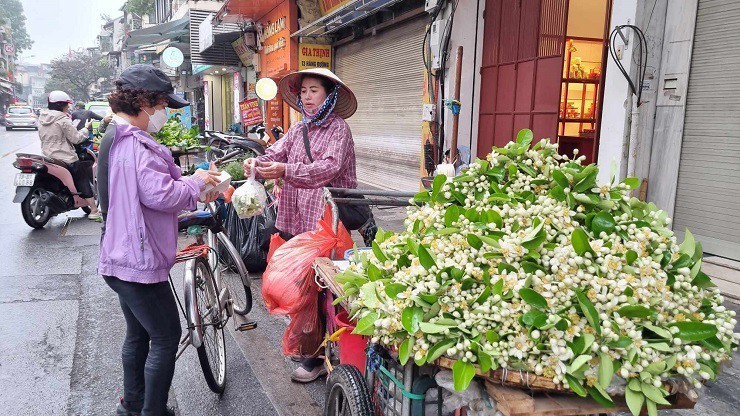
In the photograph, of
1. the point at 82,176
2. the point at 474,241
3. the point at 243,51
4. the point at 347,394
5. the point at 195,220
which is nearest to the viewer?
the point at 474,241

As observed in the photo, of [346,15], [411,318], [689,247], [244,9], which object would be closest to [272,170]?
[411,318]

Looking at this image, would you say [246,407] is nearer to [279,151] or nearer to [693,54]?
[279,151]

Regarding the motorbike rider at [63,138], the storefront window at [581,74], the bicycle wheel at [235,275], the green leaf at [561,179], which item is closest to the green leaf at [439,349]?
the green leaf at [561,179]

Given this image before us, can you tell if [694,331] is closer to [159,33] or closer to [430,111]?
[430,111]

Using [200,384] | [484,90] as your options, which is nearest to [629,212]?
[200,384]

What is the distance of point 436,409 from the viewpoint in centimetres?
193

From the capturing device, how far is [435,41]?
7.98 m

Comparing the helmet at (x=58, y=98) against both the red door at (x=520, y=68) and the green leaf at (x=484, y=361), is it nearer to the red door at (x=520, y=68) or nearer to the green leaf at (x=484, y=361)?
the red door at (x=520, y=68)

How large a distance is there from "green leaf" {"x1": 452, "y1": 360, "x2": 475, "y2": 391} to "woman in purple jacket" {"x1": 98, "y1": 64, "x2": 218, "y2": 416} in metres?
1.58

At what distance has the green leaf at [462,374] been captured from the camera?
147 centimetres

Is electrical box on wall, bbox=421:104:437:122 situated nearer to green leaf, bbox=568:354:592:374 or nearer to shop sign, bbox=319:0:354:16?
shop sign, bbox=319:0:354:16

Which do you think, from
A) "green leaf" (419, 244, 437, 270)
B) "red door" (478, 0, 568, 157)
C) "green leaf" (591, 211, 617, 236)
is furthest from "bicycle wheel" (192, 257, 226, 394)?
"red door" (478, 0, 568, 157)

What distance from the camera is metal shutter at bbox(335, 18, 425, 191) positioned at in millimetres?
9469

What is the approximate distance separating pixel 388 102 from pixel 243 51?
9880 millimetres
